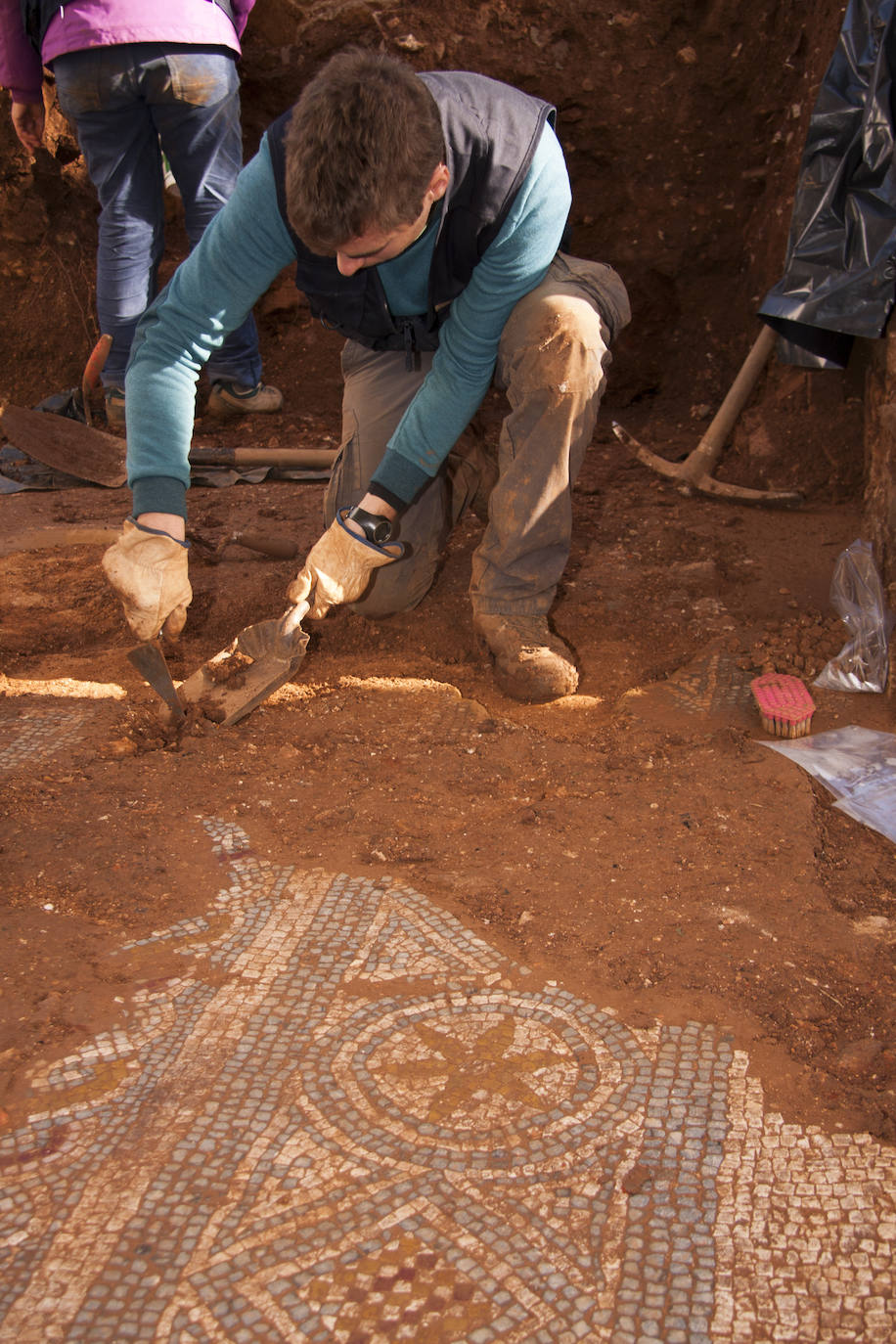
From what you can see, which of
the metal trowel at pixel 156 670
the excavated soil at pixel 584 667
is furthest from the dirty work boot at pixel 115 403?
the metal trowel at pixel 156 670

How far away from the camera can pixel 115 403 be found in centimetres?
385

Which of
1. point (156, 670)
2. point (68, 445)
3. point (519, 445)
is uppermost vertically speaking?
point (519, 445)

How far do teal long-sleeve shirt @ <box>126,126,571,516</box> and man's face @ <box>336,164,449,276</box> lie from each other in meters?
0.27

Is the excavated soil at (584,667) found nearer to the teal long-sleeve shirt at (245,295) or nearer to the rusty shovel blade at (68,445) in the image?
the rusty shovel blade at (68,445)

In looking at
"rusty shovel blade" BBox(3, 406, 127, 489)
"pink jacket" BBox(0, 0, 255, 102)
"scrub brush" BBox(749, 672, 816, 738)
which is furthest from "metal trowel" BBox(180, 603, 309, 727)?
"pink jacket" BBox(0, 0, 255, 102)

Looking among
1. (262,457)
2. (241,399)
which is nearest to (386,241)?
(262,457)

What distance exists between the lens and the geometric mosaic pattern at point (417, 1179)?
114 centimetres

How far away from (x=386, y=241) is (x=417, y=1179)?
1444mm

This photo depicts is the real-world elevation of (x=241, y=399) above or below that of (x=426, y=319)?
below

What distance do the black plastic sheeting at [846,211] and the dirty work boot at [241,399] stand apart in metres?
2.17

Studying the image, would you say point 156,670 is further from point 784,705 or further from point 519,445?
point 784,705

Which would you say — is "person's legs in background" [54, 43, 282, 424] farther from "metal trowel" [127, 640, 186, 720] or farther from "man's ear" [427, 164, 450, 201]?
"metal trowel" [127, 640, 186, 720]

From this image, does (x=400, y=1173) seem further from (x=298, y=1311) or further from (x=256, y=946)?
(x=256, y=946)

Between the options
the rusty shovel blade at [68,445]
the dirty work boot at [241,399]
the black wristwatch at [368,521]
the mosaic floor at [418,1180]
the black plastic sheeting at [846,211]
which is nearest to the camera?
the mosaic floor at [418,1180]
